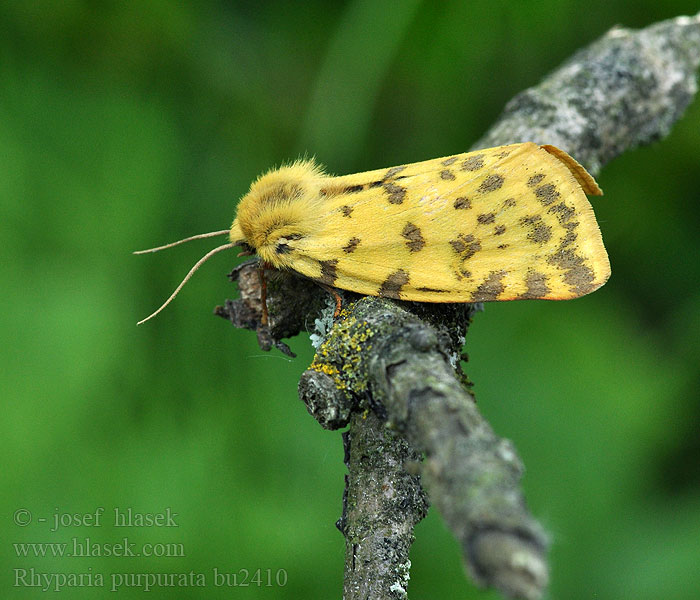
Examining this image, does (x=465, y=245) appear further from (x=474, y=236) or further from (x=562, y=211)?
(x=562, y=211)

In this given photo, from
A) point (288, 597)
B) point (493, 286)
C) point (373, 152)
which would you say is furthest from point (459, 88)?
point (288, 597)

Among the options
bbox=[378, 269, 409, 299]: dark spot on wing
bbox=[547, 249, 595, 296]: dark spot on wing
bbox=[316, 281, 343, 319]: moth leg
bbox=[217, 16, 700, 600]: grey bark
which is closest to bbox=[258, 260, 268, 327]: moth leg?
bbox=[217, 16, 700, 600]: grey bark

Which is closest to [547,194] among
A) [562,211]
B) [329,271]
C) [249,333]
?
[562,211]

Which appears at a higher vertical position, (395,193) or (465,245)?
(395,193)

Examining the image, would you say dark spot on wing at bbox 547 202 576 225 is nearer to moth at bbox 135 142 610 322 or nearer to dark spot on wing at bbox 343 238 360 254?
moth at bbox 135 142 610 322

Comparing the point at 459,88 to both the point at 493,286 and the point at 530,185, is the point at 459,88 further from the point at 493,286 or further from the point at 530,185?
the point at 493,286

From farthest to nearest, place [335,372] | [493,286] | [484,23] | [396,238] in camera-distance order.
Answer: [484,23] < [396,238] < [493,286] < [335,372]
